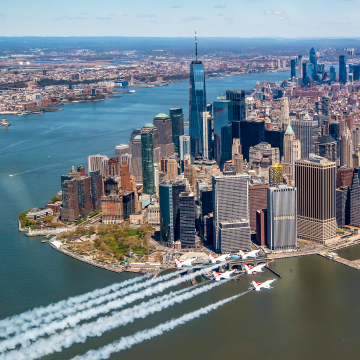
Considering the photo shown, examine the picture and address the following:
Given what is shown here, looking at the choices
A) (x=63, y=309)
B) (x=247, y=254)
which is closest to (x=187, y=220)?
(x=247, y=254)

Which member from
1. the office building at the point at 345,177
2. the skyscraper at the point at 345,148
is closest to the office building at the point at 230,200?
the office building at the point at 345,177

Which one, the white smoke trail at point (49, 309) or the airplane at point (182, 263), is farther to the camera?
the airplane at point (182, 263)

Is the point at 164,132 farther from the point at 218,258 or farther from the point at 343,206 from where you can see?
the point at 218,258

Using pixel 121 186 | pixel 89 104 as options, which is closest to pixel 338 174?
pixel 121 186

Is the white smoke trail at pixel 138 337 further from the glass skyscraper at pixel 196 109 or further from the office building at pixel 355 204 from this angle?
the glass skyscraper at pixel 196 109

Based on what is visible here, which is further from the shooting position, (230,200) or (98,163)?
(98,163)

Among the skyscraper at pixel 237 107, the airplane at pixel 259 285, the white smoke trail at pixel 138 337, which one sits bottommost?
the white smoke trail at pixel 138 337

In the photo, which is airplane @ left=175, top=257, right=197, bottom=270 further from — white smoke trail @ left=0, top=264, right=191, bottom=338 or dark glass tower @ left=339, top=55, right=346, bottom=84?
dark glass tower @ left=339, top=55, right=346, bottom=84
